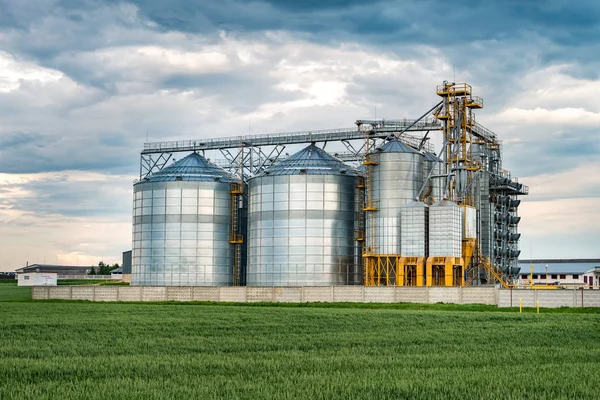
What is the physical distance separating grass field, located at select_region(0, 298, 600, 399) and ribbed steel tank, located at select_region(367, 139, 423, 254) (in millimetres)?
48509

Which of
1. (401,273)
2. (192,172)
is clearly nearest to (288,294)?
(401,273)

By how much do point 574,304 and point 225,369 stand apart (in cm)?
4678

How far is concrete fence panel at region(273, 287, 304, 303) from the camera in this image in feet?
249

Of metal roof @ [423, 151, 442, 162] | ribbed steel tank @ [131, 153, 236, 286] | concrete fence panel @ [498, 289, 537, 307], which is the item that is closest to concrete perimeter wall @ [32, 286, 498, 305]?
concrete fence panel @ [498, 289, 537, 307]

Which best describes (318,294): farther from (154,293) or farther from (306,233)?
(306,233)

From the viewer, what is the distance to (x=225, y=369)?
23.7 meters

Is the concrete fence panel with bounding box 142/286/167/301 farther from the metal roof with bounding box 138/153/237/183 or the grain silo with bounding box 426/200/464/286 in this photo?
the grain silo with bounding box 426/200/464/286

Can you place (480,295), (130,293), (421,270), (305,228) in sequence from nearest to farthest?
1. (480,295)
2. (130,293)
3. (421,270)
4. (305,228)

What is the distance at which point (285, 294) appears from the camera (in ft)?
252

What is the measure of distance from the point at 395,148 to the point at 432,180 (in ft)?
19.4

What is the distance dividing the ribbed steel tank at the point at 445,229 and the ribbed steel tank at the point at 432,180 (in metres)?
5.75

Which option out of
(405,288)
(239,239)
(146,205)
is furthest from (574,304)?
(146,205)

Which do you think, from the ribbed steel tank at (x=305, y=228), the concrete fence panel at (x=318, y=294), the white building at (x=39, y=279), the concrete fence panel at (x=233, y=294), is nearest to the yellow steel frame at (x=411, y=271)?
the ribbed steel tank at (x=305, y=228)

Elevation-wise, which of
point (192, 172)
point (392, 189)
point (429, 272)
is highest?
point (192, 172)
